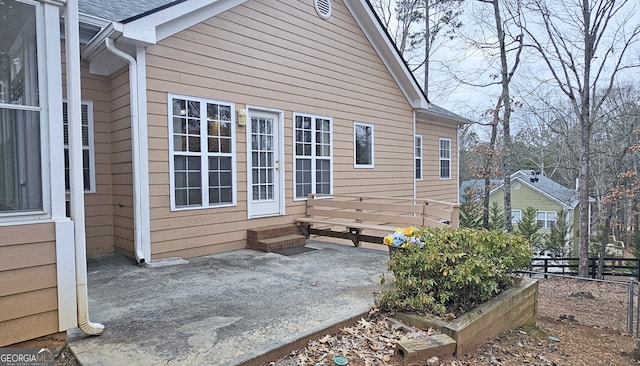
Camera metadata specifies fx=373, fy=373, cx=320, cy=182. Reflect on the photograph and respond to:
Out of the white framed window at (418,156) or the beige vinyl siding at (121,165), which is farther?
the white framed window at (418,156)

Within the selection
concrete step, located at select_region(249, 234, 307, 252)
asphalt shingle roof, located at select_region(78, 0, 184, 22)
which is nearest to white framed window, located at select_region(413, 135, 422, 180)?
concrete step, located at select_region(249, 234, 307, 252)

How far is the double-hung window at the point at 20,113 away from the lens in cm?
241

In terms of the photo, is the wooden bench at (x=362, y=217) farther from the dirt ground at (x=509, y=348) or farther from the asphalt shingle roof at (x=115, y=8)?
the asphalt shingle roof at (x=115, y=8)

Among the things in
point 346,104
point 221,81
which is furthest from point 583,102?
point 221,81

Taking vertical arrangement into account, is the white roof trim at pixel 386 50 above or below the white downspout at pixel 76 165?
above

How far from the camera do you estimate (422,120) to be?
11.0m

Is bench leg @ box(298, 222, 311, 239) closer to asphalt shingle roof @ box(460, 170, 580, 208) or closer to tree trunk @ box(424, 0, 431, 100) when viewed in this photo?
tree trunk @ box(424, 0, 431, 100)

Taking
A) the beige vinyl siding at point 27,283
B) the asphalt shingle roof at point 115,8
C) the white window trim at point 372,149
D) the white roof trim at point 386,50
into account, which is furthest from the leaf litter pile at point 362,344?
the white roof trim at point 386,50

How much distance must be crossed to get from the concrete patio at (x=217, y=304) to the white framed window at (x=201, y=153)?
973 mm

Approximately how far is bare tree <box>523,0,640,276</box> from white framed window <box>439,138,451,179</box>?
3.45 metres

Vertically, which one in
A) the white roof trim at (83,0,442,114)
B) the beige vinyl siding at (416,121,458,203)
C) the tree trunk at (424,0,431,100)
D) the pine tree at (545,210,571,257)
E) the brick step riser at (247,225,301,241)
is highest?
the tree trunk at (424,0,431,100)

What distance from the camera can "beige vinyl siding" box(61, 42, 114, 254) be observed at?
5527mm

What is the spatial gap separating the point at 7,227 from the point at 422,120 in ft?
33.3

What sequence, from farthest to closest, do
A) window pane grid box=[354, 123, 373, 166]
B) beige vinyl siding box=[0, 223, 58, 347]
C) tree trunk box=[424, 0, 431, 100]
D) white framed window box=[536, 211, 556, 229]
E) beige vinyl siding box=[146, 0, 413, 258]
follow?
white framed window box=[536, 211, 556, 229] → tree trunk box=[424, 0, 431, 100] → window pane grid box=[354, 123, 373, 166] → beige vinyl siding box=[146, 0, 413, 258] → beige vinyl siding box=[0, 223, 58, 347]
